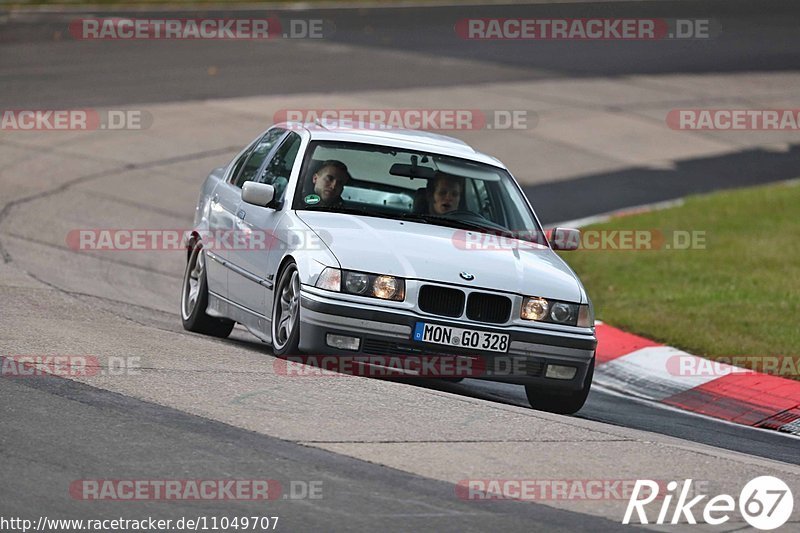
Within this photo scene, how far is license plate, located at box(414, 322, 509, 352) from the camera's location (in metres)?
8.66

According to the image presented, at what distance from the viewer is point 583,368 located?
29.7 feet

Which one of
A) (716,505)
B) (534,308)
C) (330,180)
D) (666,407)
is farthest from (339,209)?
(716,505)

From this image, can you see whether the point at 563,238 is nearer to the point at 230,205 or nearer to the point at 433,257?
the point at 433,257

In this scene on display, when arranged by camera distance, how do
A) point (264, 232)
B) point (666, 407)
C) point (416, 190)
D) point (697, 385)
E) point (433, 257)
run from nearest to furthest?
point (433, 257) < point (264, 232) < point (416, 190) < point (666, 407) < point (697, 385)

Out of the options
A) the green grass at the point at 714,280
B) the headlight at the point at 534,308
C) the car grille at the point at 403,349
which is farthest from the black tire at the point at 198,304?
the green grass at the point at 714,280

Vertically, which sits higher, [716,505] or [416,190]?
[416,190]

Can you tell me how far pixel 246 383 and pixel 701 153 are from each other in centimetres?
1734

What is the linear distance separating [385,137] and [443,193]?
2.06 feet

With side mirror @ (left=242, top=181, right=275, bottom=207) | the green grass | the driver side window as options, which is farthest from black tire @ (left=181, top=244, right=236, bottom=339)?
the green grass

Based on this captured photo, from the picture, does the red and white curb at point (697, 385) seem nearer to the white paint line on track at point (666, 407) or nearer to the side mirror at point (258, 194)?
the white paint line on track at point (666, 407)

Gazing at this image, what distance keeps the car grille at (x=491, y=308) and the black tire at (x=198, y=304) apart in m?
2.69

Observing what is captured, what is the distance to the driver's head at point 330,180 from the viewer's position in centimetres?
982

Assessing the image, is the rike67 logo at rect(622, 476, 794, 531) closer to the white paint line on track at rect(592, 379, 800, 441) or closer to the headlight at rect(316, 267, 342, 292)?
the headlight at rect(316, 267, 342, 292)

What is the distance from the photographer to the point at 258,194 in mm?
9625
